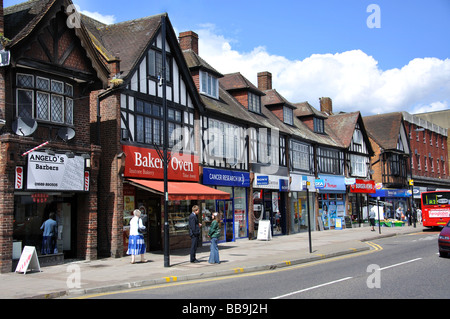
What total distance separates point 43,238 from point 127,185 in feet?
12.9

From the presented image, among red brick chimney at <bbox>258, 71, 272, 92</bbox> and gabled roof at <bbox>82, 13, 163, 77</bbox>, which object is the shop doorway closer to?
gabled roof at <bbox>82, 13, 163, 77</bbox>

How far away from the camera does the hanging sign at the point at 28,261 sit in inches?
501

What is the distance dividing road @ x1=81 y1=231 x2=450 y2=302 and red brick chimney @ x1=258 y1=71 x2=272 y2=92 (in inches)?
969

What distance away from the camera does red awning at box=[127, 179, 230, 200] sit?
645 inches

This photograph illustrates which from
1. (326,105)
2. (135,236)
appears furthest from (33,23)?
(326,105)

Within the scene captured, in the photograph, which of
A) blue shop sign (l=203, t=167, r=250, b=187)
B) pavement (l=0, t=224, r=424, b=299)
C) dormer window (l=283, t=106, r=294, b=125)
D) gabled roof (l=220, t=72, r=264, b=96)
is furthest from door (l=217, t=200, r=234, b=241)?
dormer window (l=283, t=106, r=294, b=125)

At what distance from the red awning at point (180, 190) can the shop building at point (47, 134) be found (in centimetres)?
190

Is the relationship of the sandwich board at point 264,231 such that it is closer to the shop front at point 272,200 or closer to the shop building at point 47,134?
the shop front at point 272,200

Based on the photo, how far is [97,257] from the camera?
55.3 ft

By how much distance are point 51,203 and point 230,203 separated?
437 inches

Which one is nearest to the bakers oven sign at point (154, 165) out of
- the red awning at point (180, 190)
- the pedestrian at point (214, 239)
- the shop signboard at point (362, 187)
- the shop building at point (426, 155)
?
the red awning at point (180, 190)
